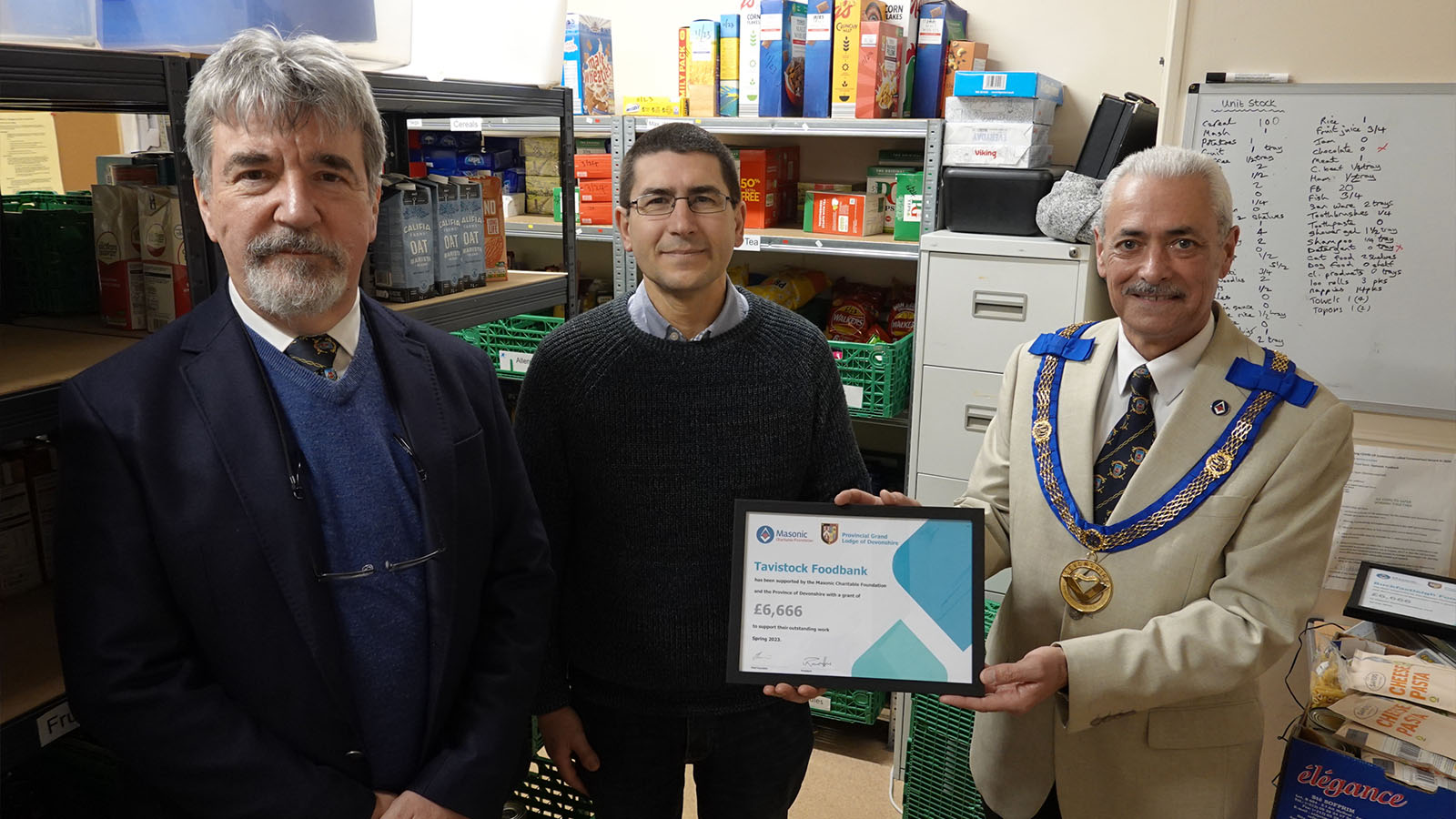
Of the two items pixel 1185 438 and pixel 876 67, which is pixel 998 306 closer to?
pixel 876 67

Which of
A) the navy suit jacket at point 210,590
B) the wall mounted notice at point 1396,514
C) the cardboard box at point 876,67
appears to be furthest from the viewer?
the cardboard box at point 876,67

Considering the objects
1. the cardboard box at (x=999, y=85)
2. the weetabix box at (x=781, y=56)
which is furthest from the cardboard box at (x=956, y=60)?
the weetabix box at (x=781, y=56)

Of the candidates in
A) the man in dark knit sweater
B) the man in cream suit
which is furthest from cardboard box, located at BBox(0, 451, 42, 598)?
the man in cream suit

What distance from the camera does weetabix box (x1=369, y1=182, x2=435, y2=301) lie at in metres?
1.91

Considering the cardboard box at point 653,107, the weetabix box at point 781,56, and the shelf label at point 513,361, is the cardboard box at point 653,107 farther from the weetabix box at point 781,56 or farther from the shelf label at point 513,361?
the shelf label at point 513,361

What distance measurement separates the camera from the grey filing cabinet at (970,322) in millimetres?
2750

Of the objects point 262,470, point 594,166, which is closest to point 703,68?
point 594,166

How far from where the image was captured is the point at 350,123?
131cm

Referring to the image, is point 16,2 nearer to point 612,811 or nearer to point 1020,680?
point 612,811

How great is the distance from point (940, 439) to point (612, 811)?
1639 millimetres

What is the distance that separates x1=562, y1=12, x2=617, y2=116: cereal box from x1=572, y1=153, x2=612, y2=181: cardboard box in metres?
0.15

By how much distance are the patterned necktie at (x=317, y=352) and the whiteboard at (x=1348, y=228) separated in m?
2.08

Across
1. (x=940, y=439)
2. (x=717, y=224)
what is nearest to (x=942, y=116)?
(x=940, y=439)

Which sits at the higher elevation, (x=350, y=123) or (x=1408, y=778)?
(x=350, y=123)
